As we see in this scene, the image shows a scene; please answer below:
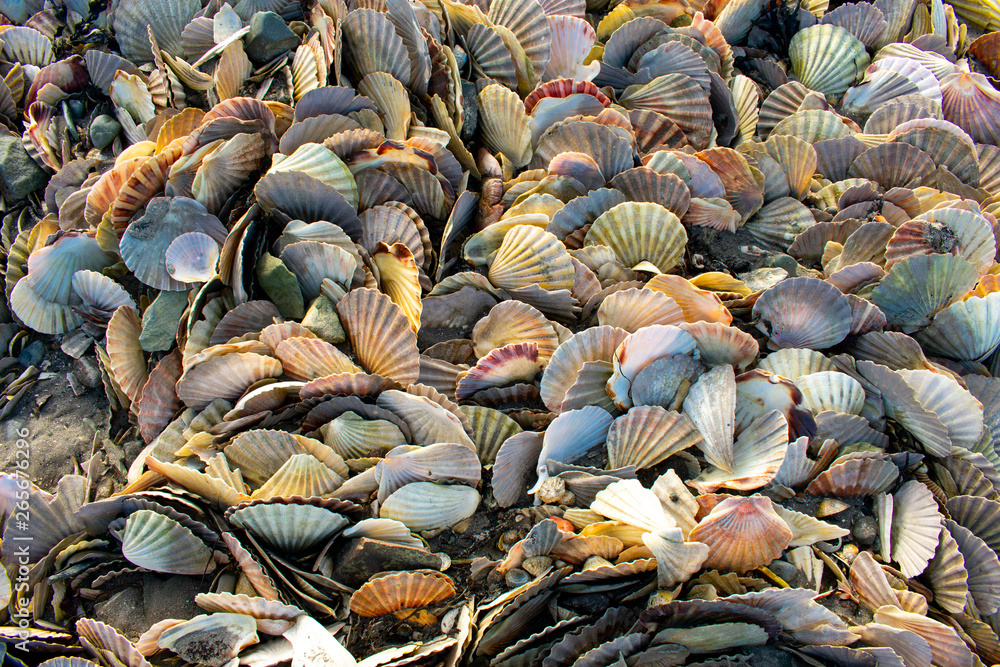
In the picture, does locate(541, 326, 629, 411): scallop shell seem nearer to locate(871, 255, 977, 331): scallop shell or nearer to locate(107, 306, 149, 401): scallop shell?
locate(871, 255, 977, 331): scallop shell

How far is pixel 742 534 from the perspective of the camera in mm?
1331

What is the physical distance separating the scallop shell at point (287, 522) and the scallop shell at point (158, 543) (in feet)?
0.33

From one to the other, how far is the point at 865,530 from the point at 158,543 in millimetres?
1605

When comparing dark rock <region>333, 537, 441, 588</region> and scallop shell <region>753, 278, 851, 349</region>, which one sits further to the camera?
scallop shell <region>753, 278, 851, 349</region>

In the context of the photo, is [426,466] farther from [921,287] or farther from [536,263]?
[921,287]

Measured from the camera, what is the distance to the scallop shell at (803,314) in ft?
5.69

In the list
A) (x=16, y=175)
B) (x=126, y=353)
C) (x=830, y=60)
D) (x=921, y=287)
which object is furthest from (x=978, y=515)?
(x=16, y=175)

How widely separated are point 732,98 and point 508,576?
211cm

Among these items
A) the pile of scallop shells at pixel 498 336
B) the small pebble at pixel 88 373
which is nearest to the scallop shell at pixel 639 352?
the pile of scallop shells at pixel 498 336

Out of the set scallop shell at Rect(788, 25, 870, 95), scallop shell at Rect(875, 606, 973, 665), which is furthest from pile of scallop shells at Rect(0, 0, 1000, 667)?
scallop shell at Rect(788, 25, 870, 95)

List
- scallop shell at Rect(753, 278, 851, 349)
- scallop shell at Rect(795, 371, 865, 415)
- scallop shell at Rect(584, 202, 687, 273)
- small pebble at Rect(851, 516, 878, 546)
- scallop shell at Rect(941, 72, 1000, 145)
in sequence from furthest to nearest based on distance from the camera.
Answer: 1. scallop shell at Rect(941, 72, 1000, 145)
2. scallop shell at Rect(584, 202, 687, 273)
3. scallop shell at Rect(753, 278, 851, 349)
4. scallop shell at Rect(795, 371, 865, 415)
5. small pebble at Rect(851, 516, 878, 546)

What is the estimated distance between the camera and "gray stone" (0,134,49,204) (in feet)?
7.20

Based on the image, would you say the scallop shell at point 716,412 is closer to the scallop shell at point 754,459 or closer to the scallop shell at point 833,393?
the scallop shell at point 754,459

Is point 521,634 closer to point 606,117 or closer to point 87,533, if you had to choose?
point 87,533
